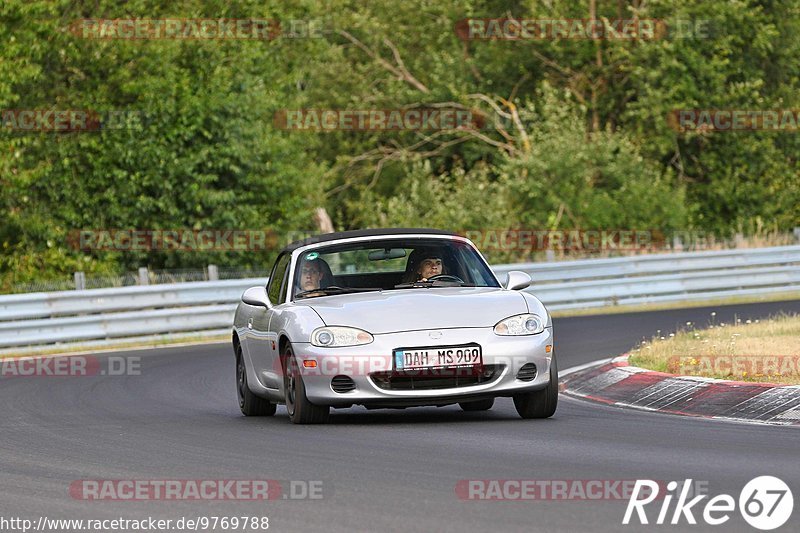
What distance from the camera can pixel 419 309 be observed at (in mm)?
11531

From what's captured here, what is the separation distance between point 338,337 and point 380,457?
1920 mm

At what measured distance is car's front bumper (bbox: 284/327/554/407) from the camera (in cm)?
1129

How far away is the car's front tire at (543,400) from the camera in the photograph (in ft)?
38.7

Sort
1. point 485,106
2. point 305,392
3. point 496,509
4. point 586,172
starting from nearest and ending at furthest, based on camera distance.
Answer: point 496,509 → point 305,392 → point 586,172 → point 485,106

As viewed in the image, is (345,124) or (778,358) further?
(345,124)

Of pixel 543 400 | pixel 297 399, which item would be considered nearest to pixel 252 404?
pixel 297 399

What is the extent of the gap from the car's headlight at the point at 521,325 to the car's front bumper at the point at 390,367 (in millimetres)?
51

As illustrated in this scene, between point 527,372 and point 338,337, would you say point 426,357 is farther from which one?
point 527,372

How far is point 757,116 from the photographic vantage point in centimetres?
4309

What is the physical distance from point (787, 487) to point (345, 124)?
39357mm

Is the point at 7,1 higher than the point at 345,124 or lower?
higher

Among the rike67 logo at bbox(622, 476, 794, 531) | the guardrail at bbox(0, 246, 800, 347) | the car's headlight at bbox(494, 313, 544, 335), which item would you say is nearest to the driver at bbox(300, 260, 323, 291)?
the car's headlight at bbox(494, 313, 544, 335)

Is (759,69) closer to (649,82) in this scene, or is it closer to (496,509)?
(649,82)

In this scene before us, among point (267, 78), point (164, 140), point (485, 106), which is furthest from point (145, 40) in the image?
point (485, 106)
